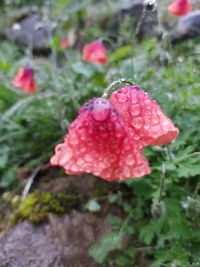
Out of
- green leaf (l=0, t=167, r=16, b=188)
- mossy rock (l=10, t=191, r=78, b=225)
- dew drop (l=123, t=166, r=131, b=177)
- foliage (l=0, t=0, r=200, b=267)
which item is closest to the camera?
dew drop (l=123, t=166, r=131, b=177)

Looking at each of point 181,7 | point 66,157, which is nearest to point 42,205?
point 66,157

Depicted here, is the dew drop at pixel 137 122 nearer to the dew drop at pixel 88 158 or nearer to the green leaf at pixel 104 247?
the dew drop at pixel 88 158

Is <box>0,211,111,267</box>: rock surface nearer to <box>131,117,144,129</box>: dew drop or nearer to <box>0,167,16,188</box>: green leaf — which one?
<box>0,167,16,188</box>: green leaf

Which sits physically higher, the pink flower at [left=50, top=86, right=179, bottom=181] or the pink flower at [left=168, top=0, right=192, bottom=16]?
the pink flower at [left=168, top=0, right=192, bottom=16]

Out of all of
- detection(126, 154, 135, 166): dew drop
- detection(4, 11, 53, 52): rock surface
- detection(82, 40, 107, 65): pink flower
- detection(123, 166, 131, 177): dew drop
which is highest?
detection(126, 154, 135, 166): dew drop

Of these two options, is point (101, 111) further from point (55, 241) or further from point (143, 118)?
point (55, 241)

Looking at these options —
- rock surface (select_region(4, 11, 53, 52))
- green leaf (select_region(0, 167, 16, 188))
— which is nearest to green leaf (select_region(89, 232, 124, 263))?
green leaf (select_region(0, 167, 16, 188))

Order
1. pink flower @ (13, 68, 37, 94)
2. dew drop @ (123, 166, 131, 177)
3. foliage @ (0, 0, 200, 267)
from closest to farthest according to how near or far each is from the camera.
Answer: dew drop @ (123, 166, 131, 177) < foliage @ (0, 0, 200, 267) < pink flower @ (13, 68, 37, 94)
